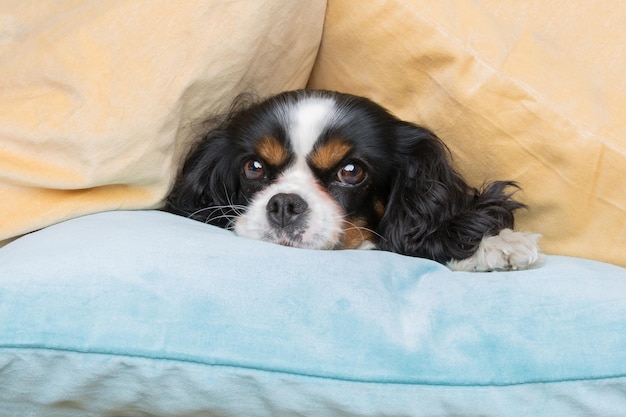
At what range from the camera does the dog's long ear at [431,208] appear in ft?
5.32

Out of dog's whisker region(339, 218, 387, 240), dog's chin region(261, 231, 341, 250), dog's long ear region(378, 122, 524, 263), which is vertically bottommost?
dog's chin region(261, 231, 341, 250)

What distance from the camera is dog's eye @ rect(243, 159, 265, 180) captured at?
1704 mm

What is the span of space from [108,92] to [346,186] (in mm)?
554

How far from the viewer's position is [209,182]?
182 centimetres

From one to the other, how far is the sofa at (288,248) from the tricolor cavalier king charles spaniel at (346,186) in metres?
0.07

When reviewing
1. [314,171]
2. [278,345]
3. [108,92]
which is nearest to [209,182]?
[314,171]

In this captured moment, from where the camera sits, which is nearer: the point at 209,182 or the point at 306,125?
the point at 306,125

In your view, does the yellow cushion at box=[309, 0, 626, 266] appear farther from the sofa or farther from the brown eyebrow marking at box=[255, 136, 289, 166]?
the brown eyebrow marking at box=[255, 136, 289, 166]

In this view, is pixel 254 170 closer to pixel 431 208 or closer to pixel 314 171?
pixel 314 171

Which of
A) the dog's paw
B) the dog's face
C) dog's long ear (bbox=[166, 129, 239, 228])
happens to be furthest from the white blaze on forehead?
the dog's paw

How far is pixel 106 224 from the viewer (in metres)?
1.25

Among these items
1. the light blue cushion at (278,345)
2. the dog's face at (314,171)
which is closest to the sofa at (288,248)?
the light blue cushion at (278,345)

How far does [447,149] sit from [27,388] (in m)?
1.07

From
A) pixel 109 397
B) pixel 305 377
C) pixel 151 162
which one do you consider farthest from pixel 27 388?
pixel 151 162
